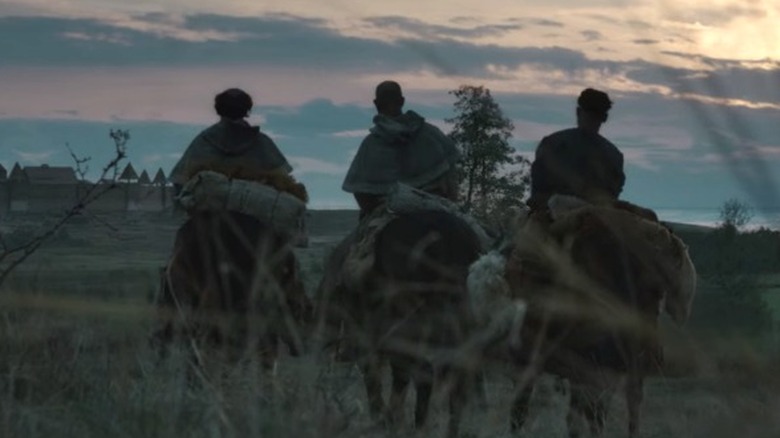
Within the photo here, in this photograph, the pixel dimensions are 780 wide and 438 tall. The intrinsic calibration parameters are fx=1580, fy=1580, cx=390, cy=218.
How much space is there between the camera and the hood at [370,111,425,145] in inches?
449

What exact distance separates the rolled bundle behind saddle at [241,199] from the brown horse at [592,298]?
175 cm

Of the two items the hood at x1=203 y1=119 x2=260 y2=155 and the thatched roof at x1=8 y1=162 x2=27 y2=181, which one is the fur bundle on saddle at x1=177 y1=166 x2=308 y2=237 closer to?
the hood at x1=203 y1=119 x2=260 y2=155

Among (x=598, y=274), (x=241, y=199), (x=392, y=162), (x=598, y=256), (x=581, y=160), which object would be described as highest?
(x=581, y=160)

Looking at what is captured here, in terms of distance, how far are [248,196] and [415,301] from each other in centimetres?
133

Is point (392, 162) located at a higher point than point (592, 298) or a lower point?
higher

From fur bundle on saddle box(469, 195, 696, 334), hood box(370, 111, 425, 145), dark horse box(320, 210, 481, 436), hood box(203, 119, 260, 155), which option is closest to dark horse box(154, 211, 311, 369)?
dark horse box(320, 210, 481, 436)

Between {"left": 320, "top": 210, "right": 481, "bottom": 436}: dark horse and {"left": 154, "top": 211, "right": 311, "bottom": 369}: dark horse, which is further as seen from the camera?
{"left": 320, "top": 210, "right": 481, "bottom": 436}: dark horse

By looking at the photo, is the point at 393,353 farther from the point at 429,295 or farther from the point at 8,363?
the point at 8,363

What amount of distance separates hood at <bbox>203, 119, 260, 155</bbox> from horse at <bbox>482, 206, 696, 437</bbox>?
2.36 m

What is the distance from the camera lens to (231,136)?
11312mm

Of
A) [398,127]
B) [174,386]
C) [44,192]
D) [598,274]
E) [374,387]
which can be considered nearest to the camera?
[174,386]

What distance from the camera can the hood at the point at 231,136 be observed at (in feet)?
36.9

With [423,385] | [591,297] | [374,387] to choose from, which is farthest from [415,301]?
[591,297]

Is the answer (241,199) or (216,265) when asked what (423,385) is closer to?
(216,265)
